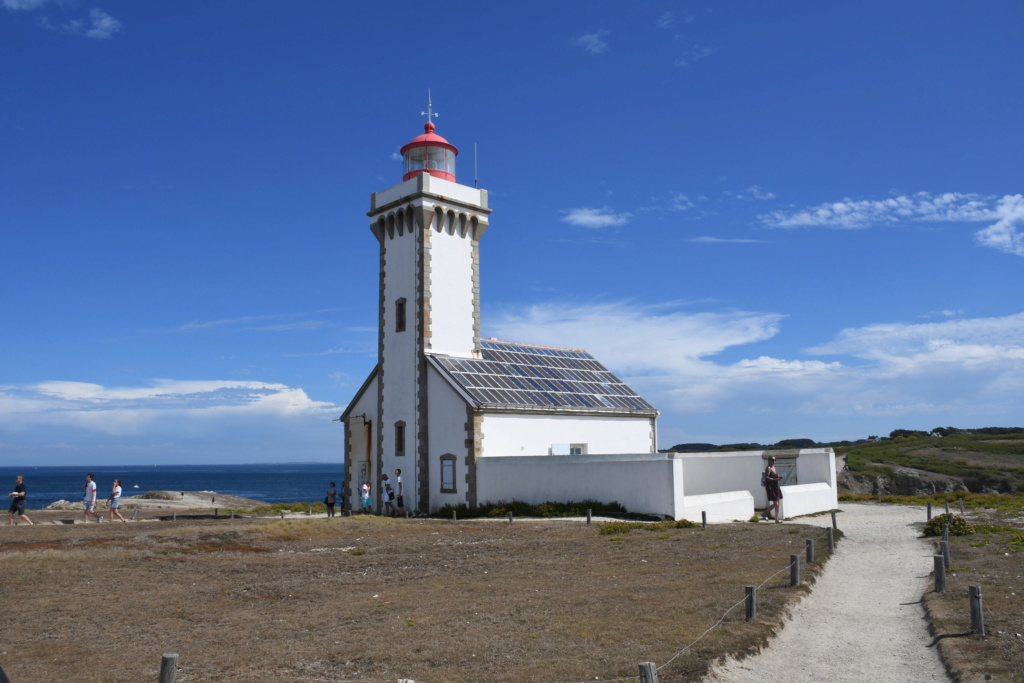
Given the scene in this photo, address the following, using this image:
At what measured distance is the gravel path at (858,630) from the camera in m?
9.76

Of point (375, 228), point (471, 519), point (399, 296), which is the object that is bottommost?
point (471, 519)

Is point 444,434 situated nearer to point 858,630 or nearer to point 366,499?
point 366,499

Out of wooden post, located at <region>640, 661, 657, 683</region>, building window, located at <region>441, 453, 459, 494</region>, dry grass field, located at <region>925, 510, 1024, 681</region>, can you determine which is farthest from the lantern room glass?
wooden post, located at <region>640, 661, 657, 683</region>

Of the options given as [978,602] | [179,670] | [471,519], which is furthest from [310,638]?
[471,519]

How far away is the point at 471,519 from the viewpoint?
96.3 feet

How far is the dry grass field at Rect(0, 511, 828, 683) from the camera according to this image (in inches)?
380

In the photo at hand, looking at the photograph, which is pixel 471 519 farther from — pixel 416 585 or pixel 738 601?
pixel 738 601

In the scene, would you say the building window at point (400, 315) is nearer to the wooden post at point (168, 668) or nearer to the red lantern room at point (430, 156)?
the red lantern room at point (430, 156)

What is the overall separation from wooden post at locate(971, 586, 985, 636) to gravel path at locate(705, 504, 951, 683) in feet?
2.11

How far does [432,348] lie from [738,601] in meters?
21.5

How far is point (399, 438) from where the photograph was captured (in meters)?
33.3

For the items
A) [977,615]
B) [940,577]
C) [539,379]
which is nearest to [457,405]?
[539,379]

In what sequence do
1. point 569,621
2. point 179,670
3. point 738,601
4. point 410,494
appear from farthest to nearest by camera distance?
point 410,494, point 738,601, point 569,621, point 179,670

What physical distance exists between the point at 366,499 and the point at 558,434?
27.1 ft
